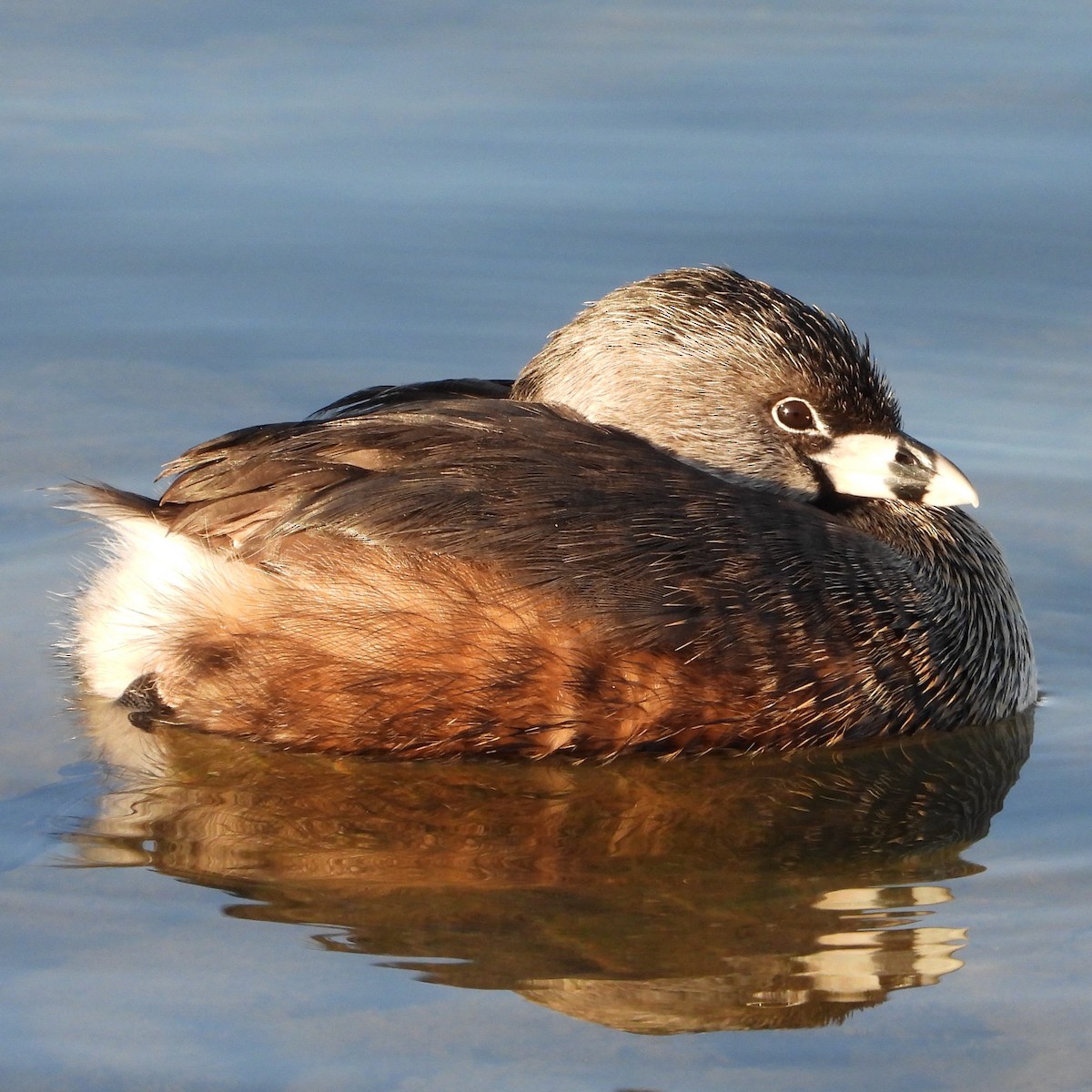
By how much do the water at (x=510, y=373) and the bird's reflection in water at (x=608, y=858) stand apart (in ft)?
0.05

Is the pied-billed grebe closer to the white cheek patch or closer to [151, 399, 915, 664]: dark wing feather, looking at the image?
[151, 399, 915, 664]: dark wing feather

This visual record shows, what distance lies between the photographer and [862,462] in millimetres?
6488

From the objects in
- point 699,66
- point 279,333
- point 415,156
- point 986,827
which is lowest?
point 986,827

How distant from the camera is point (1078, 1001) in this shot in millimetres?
4723

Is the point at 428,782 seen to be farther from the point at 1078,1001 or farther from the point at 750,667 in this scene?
the point at 1078,1001

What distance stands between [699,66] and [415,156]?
1.55 metres

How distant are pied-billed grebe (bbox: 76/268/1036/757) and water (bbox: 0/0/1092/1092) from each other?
0.64 ft

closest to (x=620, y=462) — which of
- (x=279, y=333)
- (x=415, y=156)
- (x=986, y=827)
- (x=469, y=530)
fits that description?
(x=469, y=530)

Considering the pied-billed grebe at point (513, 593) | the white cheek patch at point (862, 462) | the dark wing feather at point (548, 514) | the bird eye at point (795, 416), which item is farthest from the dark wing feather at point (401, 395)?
the white cheek patch at point (862, 462)

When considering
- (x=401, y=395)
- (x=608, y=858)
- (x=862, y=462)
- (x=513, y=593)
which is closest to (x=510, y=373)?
(x=401, y=395)

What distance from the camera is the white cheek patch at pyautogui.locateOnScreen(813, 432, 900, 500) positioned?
6.47 meters

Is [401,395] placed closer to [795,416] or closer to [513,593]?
[513,593]

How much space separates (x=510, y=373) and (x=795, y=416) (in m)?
2.06

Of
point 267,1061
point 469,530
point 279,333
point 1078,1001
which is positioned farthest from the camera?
point 279,333
